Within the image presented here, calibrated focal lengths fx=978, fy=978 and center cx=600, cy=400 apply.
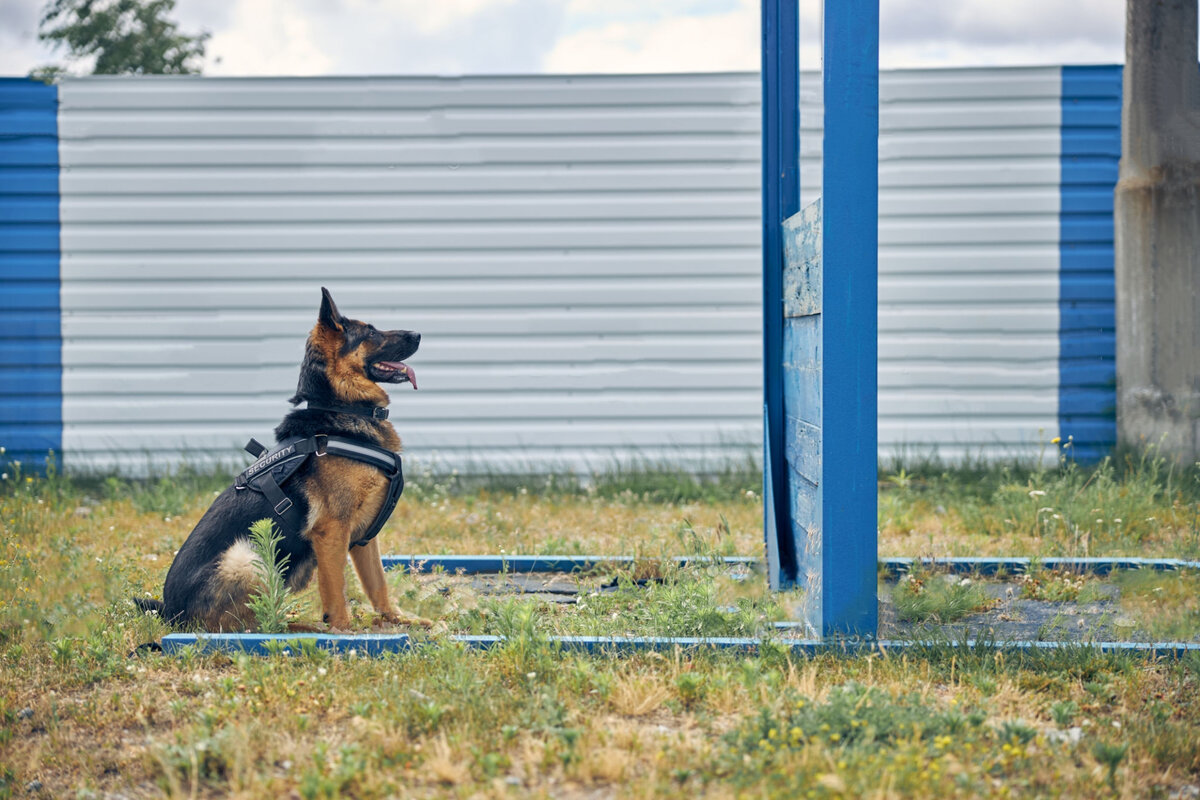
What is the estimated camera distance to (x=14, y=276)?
271 inches

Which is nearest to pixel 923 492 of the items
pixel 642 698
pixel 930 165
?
pixel 930 165

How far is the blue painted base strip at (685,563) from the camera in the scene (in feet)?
14.9

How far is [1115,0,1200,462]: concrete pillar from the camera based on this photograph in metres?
6.37

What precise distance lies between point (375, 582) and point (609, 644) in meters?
1.10

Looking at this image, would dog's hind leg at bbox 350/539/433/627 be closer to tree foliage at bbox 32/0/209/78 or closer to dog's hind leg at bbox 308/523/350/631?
dog's hind leg at bbox 308/523/350/631

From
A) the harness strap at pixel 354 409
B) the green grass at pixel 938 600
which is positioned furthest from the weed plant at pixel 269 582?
the green grass at pixel 938 600

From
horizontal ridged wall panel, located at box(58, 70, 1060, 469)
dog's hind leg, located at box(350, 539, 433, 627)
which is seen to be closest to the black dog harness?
dog's hind leg, located at box(350, 539, 433, 627)

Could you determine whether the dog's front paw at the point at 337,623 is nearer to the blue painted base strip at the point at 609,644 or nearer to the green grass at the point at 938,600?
the blue painted base strip at the point at 609,644

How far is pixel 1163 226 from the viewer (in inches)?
254

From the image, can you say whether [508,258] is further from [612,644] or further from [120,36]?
[120,36]

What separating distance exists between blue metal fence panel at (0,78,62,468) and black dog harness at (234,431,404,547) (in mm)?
4106

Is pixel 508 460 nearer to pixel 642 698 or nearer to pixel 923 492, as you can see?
pixel 923 492

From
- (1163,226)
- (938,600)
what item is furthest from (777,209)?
(1163,226)

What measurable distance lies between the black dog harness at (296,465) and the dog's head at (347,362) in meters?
0.19
